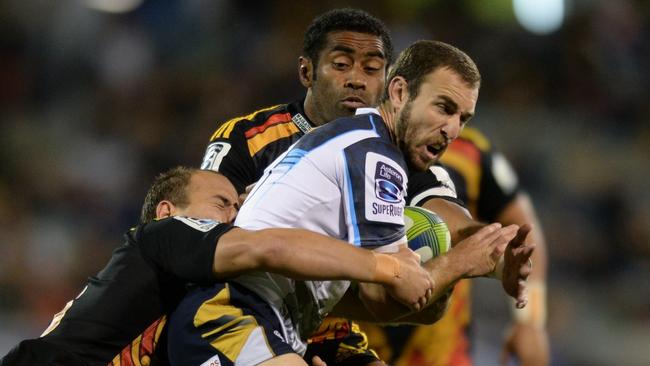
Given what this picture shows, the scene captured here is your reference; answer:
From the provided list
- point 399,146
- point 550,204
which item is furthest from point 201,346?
point 550,204

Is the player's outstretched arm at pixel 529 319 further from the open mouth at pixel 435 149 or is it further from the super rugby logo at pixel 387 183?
the super rugby logo at pixel 387 183

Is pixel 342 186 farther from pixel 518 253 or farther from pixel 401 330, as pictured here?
pixel 401 330

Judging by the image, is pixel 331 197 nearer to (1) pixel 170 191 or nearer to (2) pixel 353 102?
(1) pixel 170 191

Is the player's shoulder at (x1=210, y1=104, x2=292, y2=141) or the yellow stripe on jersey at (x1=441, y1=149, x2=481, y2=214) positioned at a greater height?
the player's shoulder at (x1=210, y1=104, x2=292, y2=141)

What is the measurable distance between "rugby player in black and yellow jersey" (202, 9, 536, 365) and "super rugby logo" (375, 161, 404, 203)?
1.03 meters

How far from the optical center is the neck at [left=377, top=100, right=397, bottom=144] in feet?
12.7

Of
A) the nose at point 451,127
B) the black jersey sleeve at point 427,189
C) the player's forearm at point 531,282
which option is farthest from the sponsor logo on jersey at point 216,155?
the player's forearm at point 531,282

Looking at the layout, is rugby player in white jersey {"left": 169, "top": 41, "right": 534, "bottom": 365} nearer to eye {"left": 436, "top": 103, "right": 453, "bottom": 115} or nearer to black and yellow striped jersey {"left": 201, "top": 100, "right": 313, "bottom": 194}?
eye {"left": 436, "top": 103, "right": 453, "bottom": 115}

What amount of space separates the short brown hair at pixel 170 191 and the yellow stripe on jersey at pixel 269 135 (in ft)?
2.32

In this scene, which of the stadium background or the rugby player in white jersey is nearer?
the rugby player in white jersey

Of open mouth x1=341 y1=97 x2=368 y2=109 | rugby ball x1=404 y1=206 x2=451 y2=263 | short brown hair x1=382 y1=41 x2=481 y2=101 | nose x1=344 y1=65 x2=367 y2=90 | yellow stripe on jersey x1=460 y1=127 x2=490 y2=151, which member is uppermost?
short brown hair x1=382 y1=41 x2=481 y2=101

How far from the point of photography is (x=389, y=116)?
3.89 meters

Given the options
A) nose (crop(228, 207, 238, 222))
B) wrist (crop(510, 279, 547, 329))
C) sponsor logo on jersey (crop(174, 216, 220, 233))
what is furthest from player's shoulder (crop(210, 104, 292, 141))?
wrist (crop(510, 279, 547, 329))

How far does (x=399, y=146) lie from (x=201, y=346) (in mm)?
1043
